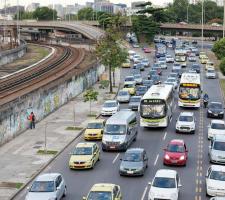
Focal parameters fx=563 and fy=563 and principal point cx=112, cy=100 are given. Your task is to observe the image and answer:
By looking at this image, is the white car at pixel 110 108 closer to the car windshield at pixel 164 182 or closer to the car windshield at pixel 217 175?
the car windshield at pixel 217 175

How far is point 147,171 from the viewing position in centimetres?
3669

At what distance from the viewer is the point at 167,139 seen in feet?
151

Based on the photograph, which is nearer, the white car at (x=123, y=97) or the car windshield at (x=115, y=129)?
the car windshield at (x=115, y=129)

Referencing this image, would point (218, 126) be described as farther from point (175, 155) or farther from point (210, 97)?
point (210, 97)

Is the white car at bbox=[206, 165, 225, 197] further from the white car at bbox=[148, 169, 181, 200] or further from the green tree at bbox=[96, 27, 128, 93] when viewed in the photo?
the green tree at bbox=[96, 27, 128, 93]

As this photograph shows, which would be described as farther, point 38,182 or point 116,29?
point 116,29

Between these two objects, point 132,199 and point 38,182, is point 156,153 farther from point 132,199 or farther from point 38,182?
point 38,182

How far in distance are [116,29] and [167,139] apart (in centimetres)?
3704

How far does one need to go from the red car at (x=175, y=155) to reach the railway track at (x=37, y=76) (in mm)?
22244

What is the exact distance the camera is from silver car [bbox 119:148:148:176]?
114 feet

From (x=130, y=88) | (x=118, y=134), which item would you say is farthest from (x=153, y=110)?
(x=130, y=88)

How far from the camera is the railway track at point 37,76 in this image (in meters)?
64.3

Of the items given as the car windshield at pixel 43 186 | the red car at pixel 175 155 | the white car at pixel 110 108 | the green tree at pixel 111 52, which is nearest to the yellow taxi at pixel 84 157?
the red car at pixel 175 155

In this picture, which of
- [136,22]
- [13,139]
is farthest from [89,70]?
[136,22]
